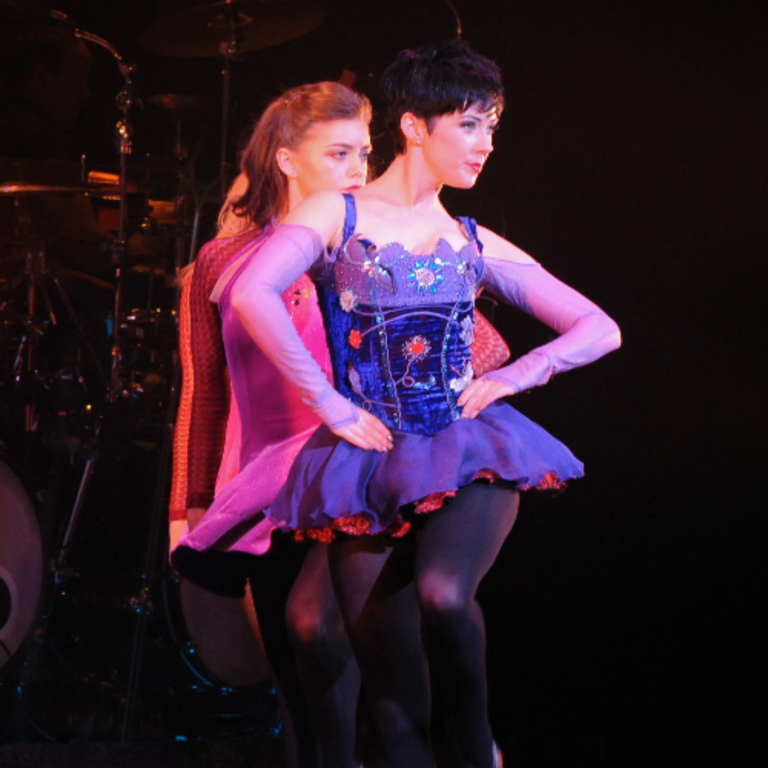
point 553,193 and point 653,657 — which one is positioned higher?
point 553,193

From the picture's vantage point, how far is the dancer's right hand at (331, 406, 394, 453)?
185 centimetres

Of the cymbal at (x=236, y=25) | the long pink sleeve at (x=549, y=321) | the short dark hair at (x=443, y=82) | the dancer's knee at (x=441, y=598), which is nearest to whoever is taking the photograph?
the dancer's knee at (x=441, y=598)

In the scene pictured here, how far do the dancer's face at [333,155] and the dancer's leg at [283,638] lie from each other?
898 mm

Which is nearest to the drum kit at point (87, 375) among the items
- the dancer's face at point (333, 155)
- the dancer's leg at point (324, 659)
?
the dancer's face at point (333, 155)

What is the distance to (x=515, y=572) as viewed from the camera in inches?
128

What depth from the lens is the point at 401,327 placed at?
1.94 metres

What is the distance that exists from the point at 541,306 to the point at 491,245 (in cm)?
18

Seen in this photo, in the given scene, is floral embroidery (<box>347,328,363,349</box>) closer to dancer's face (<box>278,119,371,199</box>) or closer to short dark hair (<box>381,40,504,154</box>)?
short dark hair (<box>381,40,504,154</box>)

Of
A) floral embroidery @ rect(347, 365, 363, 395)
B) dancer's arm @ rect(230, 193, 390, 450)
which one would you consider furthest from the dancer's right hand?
floral embroidery @ rect(347, 365, 363, 395)

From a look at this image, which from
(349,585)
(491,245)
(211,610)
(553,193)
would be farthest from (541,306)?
(211,610)

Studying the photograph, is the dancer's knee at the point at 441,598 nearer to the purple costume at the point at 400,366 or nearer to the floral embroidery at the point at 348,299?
the purple costume at the point at 400,366

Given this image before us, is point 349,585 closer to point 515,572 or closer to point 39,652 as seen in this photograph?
point 515,572

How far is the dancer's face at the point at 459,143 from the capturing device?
1938 mm

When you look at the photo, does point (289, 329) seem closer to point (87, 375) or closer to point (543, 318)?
point (543, 318)
